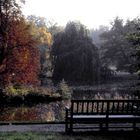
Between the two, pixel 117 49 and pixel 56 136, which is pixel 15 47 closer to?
pixel 56 136

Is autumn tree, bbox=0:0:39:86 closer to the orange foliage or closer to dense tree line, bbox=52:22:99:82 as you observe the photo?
the orange foliage

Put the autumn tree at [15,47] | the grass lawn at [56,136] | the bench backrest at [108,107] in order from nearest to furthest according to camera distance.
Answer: the grass lawn at [56,136] < the bench backrest at [108,107] < the autumn tree at [15,47]

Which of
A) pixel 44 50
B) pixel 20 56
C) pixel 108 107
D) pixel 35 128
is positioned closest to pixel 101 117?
pixel 108 107

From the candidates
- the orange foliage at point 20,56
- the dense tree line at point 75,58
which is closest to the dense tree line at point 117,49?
the dense tree line at point 75,58

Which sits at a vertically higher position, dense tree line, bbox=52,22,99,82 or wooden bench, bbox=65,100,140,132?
dense tree line, bbox=52,22,99,82

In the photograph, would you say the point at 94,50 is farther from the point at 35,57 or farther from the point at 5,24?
the point at 5,24

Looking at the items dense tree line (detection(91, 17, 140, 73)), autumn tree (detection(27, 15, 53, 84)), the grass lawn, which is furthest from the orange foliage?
dense tree line (detection(91, 17, 140, 73))

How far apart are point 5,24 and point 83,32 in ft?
52.7

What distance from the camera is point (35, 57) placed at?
120 ft

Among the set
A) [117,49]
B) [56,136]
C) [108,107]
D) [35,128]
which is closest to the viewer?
[56,136]

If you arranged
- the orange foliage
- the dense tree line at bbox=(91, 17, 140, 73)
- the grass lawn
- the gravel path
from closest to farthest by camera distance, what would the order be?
the grass lawn → the gravel path → the orange foliage → the dense tree line at bbox=(91, 17, 140, 73)

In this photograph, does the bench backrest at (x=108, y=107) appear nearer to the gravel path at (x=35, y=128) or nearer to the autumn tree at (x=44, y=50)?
the gravel path at (x=35, y=128)

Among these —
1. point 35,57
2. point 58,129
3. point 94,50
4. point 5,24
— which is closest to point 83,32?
point 94,50

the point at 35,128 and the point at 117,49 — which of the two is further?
the point at 117,49
